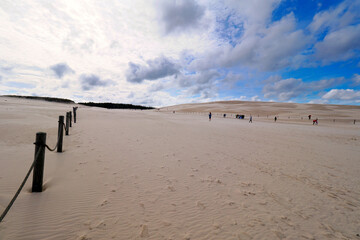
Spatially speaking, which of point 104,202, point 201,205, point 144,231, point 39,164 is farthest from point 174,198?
point 39,164

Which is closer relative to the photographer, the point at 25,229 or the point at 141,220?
the point at 25,229

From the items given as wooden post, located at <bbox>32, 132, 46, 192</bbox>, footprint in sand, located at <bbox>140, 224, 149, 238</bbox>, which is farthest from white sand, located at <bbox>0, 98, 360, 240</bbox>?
wooden post, located at <bbox>32, 132, 46, 192</bbox>

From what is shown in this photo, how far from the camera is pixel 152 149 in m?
8.14

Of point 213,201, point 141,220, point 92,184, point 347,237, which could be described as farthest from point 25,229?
point 347,237

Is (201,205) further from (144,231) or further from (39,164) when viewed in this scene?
(39,164)

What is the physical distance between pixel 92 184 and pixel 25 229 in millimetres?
1640

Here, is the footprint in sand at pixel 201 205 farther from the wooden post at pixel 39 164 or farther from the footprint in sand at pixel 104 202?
the wooden post at pixel 39 164

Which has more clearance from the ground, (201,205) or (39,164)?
(39,164)

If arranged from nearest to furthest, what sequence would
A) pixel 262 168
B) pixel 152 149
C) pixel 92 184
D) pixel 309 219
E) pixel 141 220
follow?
pixel 141 220
pixel 309 219
pixel 92 184
pixel 262 168
pixel 152 149

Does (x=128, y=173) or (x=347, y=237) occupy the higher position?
(x=128, y=173)

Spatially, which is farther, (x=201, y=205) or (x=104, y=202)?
(x=201, y=205)

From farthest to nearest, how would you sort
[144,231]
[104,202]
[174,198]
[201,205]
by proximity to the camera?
[174,198]
[201,205]
[104,202]
[144,231]

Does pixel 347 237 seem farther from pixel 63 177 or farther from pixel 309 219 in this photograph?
pixel 63 177

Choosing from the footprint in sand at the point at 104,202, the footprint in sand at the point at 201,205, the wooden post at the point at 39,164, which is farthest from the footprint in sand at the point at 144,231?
the wooden post at the point at 39,164
